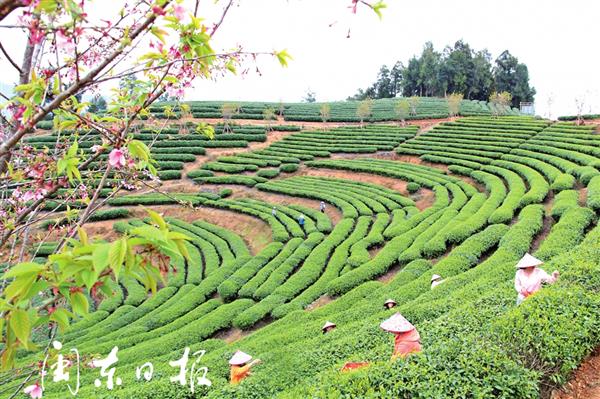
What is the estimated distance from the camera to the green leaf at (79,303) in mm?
1994

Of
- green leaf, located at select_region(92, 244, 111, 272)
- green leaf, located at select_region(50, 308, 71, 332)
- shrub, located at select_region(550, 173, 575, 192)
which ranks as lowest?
shrub, located at select_region(550, 173, 575, 192)

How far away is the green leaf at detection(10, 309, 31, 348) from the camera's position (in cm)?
185

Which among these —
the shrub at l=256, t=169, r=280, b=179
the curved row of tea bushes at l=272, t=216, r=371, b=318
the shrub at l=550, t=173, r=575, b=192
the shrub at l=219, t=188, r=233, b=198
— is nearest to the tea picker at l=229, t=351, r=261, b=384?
the curved row of tea bushes at l=272, t=216, r=371, b=318

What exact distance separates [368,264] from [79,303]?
12644mm

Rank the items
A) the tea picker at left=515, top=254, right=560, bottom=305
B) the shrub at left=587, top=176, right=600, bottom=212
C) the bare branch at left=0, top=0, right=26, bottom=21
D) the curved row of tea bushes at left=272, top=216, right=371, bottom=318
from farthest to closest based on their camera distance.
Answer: the shrub at left=587, top=176, right=600, bottom=212 → the curved row of tea bushes at left=272, top=216, right=371, bottom=318 → the tea picker at left=515, top=254, right=560, bottom=305 → the bare branch at left=0, top=0, right=26, bottom=21

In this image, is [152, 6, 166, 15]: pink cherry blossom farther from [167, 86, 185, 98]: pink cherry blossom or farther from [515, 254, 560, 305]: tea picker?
[515, 254, 560, 305]: tea picker

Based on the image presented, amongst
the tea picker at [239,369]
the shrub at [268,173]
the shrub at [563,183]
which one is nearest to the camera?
the tea picker at [239,369]

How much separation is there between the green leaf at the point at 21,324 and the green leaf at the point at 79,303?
187 mm

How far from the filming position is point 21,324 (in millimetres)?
1878

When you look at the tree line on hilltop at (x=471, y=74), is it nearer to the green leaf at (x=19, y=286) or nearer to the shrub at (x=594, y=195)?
the shrub at (x=594, y=195)

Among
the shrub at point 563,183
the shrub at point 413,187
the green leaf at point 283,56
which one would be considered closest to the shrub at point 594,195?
the shrub at point 563,183

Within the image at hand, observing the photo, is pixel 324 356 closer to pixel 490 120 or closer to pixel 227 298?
pixel 227 298

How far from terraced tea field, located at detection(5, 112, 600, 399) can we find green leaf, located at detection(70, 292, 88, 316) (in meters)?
0.59

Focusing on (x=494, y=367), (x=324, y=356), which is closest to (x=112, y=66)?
(x=494, y=367)
